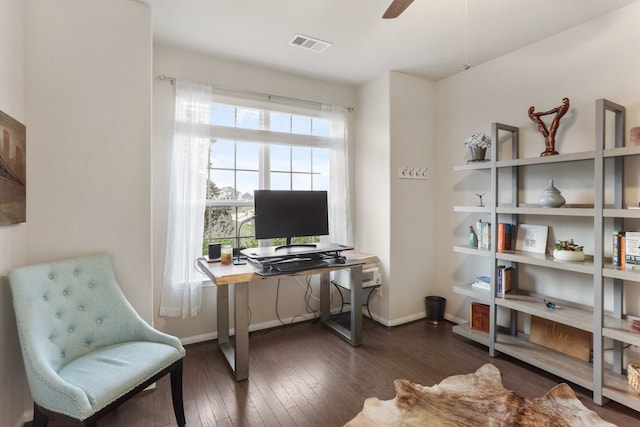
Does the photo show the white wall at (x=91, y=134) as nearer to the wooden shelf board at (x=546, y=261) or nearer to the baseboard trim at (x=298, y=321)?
the baseboard trim at (x=298, y=321)

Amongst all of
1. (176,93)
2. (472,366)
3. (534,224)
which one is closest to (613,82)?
(534,224)

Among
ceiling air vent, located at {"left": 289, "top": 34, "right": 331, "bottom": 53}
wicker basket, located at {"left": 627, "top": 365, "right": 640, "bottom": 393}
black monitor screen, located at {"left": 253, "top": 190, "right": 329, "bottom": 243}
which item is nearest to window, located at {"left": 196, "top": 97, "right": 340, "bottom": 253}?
black monitor screen, located at {"left": 253, "top": 190, "right": 329, "bottom": 243}

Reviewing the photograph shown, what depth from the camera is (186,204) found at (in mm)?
2689

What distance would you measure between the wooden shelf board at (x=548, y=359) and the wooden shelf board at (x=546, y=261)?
69 cm

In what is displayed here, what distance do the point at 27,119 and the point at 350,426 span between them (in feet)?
8.52

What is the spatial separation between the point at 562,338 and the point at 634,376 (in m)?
0.49

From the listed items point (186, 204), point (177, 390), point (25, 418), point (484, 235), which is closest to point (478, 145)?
point (484, 235)

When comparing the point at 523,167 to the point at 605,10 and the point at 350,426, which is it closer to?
the point at 605,10

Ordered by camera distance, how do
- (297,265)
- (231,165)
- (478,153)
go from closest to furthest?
1. (297,265)
2. (478,153)
3. (231,165)

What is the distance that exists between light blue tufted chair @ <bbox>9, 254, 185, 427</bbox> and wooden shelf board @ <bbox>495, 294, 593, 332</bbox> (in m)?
2.47

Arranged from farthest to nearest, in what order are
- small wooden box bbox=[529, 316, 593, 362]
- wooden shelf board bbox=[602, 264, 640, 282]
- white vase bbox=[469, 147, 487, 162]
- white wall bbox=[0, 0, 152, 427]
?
white vase bbox=[469, 147, 487, 162] < small wooden box bbox=[529, 316, 593, 362] < wooden shelf board bbox=[602, 264, 640, 282] < white wall bbox=[0, 0, 152, 427]

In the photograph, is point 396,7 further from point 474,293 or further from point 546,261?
point 474,293

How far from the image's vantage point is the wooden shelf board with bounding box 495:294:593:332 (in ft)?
6.90

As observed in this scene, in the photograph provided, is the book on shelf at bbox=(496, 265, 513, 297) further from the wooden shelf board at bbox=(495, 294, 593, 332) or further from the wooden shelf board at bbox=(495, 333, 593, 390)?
the wooden shelf board at bbox=(495, 333, 593, 390)
